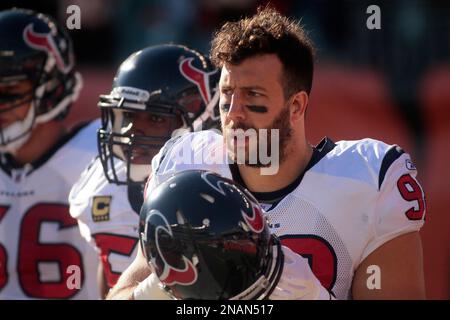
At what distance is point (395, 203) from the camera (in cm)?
325

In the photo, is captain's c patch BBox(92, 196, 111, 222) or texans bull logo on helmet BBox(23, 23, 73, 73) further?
texans bull logo on helmet BBox(23, 23, 73, 73)

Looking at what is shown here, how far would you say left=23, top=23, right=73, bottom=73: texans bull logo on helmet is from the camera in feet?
15.6

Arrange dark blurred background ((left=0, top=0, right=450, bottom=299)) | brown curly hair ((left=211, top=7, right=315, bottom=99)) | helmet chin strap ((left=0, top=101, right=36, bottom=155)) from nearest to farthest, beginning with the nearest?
brown curly hair ((left=211, top=7, right=315, bottom=99)), helmet chin strap ((left=0, top=101, right=36, bottom=155)), dark blurred background ((left=0, top=0, right=450, bottom=299))

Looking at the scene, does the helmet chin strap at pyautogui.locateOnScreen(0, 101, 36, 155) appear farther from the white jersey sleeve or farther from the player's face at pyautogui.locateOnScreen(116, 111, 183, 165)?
the white jersey sleeve

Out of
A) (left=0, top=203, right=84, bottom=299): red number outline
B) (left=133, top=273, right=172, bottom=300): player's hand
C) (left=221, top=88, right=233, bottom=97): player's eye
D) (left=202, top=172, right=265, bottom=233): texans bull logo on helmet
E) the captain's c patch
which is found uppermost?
(left=221, top=88, right=233, bottom=97): player's eye

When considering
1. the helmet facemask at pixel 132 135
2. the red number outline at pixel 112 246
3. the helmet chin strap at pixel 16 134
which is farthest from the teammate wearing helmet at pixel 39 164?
the helmet facemask at pixel 132 135

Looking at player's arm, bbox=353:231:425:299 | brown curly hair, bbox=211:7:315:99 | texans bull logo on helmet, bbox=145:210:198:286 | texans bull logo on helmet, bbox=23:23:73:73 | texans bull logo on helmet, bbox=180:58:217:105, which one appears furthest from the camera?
texans bull logo on helmet, bbox=23:23:73:73

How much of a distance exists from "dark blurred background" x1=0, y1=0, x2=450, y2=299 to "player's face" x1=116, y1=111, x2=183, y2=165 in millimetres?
3145

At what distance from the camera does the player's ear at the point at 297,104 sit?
3385mm

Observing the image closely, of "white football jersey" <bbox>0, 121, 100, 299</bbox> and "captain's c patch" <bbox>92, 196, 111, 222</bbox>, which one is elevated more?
"captain's c patch" <bbox>92, 196, 111, 222</bbox>

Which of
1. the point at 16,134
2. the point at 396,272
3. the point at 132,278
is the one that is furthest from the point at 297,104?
the point at 16,134

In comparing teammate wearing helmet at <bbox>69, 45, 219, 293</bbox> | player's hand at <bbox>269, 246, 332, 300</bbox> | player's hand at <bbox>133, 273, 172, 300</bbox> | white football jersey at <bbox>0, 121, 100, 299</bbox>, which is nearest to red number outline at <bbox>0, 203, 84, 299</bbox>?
white football jersey at <bbox>0, 121, 100, 299</bbox>

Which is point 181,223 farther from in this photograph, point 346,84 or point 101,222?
point 346,84

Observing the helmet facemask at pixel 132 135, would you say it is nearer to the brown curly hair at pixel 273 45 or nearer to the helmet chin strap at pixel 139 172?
the helmet chin strap at pixel 139 172
